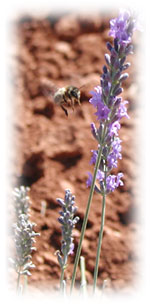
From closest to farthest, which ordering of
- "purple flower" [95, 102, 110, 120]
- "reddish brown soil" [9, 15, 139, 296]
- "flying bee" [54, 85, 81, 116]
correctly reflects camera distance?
"purple flower" [95, 102, 110, 120], "flying bee" [54, 85, 81, 116], "reddish brown soil" [9, 15, 139, 296]

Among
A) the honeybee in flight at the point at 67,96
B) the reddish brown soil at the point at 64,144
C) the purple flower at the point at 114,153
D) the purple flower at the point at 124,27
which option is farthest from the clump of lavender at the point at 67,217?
the reddish brown soil at the point at 64,144

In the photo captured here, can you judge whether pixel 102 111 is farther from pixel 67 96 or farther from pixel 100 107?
pixel 67 96

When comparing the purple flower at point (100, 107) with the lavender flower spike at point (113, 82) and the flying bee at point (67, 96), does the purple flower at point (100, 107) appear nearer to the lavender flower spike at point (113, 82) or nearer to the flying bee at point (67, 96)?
the lavender flower spike at point (113, 82)

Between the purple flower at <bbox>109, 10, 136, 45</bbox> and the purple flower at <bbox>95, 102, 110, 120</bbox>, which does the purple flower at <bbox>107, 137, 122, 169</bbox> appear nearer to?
the purple flower at <bbox>95, 102, 110, 120</bbox>

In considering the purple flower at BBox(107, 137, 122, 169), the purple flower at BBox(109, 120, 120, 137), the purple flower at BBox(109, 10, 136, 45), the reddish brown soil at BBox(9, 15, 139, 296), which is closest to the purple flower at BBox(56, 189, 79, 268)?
the purple flower at BBox(107, 137, 122, 169)

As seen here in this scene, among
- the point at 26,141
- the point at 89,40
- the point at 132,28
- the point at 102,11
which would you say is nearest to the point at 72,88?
the point at 132,28

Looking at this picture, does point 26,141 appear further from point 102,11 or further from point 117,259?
point 102,11
